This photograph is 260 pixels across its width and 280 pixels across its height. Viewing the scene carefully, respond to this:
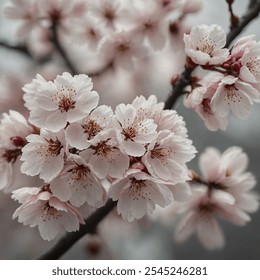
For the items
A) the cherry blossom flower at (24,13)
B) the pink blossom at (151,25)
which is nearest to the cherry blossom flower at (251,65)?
the pink blossom at (151,25)

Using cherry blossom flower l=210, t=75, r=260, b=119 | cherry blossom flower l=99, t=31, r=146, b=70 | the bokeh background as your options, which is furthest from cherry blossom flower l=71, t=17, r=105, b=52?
cherry blossom flower l=210, t=75, r=260, b=119

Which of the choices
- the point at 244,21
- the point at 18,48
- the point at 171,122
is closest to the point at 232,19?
the point at 244,21

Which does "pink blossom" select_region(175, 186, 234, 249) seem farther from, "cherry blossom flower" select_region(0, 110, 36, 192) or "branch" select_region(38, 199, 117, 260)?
"cherry blossom flower" select_region(0, 110, 36, 192)

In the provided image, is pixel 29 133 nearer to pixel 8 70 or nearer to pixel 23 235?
pixel 8 70

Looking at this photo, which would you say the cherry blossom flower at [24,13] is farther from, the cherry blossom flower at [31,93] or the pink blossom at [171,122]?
the pink blossom at [171,122]

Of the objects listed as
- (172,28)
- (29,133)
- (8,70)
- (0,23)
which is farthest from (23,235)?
(29,133)

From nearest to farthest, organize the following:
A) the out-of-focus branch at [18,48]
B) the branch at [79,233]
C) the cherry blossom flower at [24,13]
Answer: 1. the branch at [79,233]
2. the cherry blossom flower at [24,13]
3. the out-of-focus branch at [18,48]
